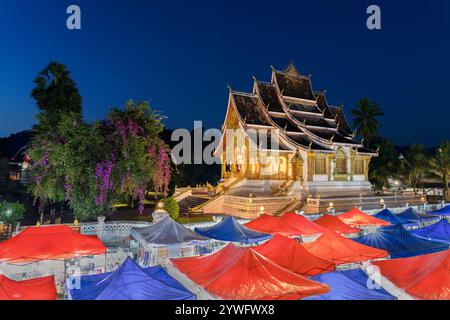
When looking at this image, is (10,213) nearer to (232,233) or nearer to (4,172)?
(232,233)

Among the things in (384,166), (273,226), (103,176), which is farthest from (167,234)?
(384,166)

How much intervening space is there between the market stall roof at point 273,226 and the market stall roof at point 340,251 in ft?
8.63

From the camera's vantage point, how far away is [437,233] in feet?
49.9

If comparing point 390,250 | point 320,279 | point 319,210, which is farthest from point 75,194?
point 319,210

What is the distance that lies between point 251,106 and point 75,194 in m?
20.2

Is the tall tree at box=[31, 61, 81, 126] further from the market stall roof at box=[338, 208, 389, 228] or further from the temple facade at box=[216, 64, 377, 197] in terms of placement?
the market stall roof at box=[338, 208, 389, 228]

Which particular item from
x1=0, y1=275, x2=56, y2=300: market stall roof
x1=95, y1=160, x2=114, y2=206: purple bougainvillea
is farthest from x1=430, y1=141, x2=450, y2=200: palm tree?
x1=0, y1=275, x2=56, y2=300: market stall roof

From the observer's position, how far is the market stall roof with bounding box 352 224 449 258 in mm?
12664

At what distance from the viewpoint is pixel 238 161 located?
32594 millimetres

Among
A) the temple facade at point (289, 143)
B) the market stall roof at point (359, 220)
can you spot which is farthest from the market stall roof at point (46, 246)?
the temple facade at point (289, 143)

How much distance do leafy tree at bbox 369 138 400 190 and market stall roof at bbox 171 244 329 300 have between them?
38419mm

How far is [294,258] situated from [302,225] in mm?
5254
